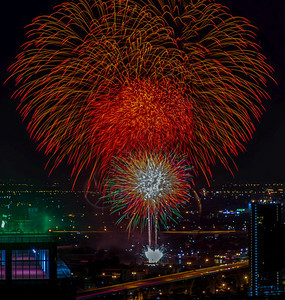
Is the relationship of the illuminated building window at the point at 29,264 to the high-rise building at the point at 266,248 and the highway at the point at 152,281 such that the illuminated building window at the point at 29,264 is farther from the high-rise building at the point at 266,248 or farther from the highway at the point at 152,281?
the high-rise building at the point at 266,248

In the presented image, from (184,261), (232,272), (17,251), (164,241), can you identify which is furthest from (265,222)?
(164,241)

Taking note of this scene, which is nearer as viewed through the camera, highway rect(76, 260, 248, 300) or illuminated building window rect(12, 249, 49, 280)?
illuminated building window rect(12, 249, 49, 280)

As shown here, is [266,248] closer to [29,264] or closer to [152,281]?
[152,281]

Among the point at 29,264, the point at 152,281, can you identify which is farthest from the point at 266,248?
the point at 29,264

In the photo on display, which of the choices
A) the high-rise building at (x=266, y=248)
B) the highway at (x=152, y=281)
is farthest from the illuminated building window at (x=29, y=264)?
the high-rise building at (x=266, y=248)

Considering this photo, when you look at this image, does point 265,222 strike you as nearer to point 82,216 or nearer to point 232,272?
point 232,272

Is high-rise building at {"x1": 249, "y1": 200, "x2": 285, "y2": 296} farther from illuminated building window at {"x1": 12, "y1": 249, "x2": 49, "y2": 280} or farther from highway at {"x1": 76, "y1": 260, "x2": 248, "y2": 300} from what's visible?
illuminated building window at {"x1": 12, "y1": 249, "x2": 49, "y2": 280}

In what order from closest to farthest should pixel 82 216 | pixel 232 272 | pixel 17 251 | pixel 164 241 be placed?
pixel 17 251 → pixel 232 272 → pixel 164 241 → pixel 82 216

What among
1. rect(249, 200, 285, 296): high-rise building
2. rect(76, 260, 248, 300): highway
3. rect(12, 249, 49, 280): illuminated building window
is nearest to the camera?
rect(12, 249, 49, 280): illuminated building window

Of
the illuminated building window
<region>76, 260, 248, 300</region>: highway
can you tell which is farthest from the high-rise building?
the illuminated building window
